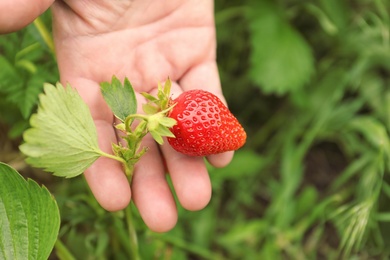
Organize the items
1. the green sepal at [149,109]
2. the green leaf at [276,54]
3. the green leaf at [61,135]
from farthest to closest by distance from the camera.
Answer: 1. the green leaf at [276,54]
2. the green sepal at [149,109]
3. the green leaf at [61,135]

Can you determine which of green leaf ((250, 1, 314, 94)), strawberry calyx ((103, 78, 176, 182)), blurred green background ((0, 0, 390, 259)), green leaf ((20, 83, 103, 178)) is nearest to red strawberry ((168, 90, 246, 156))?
strawberry calyx ((103, 78, 176, 182))

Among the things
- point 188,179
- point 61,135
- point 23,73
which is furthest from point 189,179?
point 23,73

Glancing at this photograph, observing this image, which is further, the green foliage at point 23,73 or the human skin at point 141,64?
the green foliage at point 23,73

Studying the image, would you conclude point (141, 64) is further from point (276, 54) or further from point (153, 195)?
point (276, 54)

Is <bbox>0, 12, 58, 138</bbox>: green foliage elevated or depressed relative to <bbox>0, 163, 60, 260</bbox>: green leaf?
elevated

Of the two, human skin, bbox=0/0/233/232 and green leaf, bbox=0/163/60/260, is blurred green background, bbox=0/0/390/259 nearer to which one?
human skin, bbox=0/0/233/232

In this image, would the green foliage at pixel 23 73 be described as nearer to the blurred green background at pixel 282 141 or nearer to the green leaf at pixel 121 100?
the blurred green background at pixel 282 141

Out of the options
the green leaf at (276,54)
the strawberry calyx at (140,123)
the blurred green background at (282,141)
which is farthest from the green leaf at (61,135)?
the green leaf at (276,54)
